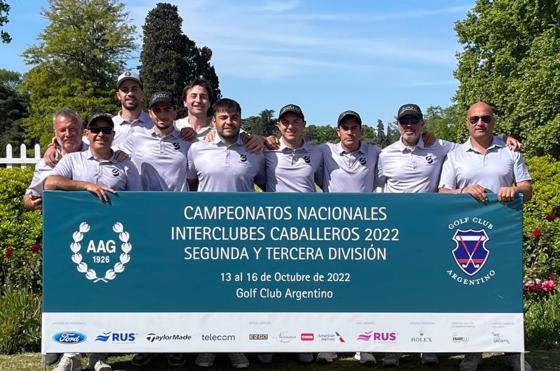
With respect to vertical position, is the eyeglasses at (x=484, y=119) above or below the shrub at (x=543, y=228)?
above

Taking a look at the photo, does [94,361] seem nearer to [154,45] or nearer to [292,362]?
[292,362]

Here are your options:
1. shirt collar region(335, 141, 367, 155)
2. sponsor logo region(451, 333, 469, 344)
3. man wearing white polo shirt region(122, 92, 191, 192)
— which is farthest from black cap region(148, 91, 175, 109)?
sponsor logo region(451, 333, 469, 344)

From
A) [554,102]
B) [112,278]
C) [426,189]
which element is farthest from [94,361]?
[554,102]

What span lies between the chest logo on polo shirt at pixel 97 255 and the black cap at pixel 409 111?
272cm

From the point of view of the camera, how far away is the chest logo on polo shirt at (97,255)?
5.62 metres

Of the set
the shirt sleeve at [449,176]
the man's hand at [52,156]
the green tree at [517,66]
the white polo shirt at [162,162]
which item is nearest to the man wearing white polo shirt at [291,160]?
the white polo shirt at [162,162]

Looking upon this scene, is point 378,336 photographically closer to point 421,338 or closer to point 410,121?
point 421,338

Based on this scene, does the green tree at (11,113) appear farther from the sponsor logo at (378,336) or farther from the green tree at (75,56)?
the sponsor logo at (378,336)

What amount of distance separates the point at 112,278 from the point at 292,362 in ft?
6.64

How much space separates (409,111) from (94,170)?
2.89 m

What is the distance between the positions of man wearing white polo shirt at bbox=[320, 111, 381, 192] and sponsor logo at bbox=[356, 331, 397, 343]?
1.37m

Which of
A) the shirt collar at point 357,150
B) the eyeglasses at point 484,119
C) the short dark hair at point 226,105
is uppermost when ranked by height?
the short dark hair at point 226,105

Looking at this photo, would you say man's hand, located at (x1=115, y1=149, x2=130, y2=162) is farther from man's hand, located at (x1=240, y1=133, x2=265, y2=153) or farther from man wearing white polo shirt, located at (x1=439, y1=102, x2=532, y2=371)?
man wearing white polo shirt, located at (x1=439, y1=102, x2=532, y2=371)

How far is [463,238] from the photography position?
5.71 metres
